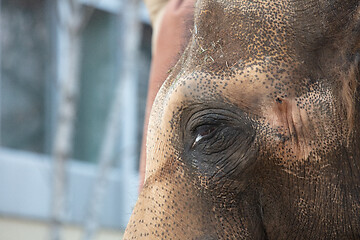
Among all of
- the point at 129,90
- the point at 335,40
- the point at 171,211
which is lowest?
the point at 171,211

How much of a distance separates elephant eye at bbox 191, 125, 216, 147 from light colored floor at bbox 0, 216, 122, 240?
5.13m

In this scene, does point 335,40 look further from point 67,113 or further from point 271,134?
point 67,113

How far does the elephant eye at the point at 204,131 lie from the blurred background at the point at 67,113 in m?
4.51

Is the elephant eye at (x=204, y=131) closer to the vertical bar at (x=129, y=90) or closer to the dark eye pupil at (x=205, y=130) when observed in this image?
the dark eye pupil at (x=205, y=130)

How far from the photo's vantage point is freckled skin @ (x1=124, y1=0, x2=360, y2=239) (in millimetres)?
1649

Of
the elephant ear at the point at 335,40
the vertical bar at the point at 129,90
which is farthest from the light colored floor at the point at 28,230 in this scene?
the elephant ear at the point at 335,40

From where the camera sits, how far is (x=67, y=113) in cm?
618

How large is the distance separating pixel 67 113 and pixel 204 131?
4.59m

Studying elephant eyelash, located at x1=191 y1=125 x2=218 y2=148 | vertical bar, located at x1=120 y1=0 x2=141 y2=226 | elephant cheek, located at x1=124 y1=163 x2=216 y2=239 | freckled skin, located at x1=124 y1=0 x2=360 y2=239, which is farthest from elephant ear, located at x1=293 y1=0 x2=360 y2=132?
vertical bar, located at x1=120 y1=0 x2=141 y2=226

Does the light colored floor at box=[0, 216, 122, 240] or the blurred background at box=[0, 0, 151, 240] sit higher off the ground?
the blurred background at box=[0, 0, 151, 240]

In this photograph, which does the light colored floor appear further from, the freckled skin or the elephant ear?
the elephant ear

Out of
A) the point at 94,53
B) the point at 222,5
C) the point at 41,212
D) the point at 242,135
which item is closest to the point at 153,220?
the point at 242,135

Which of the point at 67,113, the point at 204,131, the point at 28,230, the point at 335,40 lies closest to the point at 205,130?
the point at 204,131

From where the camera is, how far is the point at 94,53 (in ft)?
27.3
